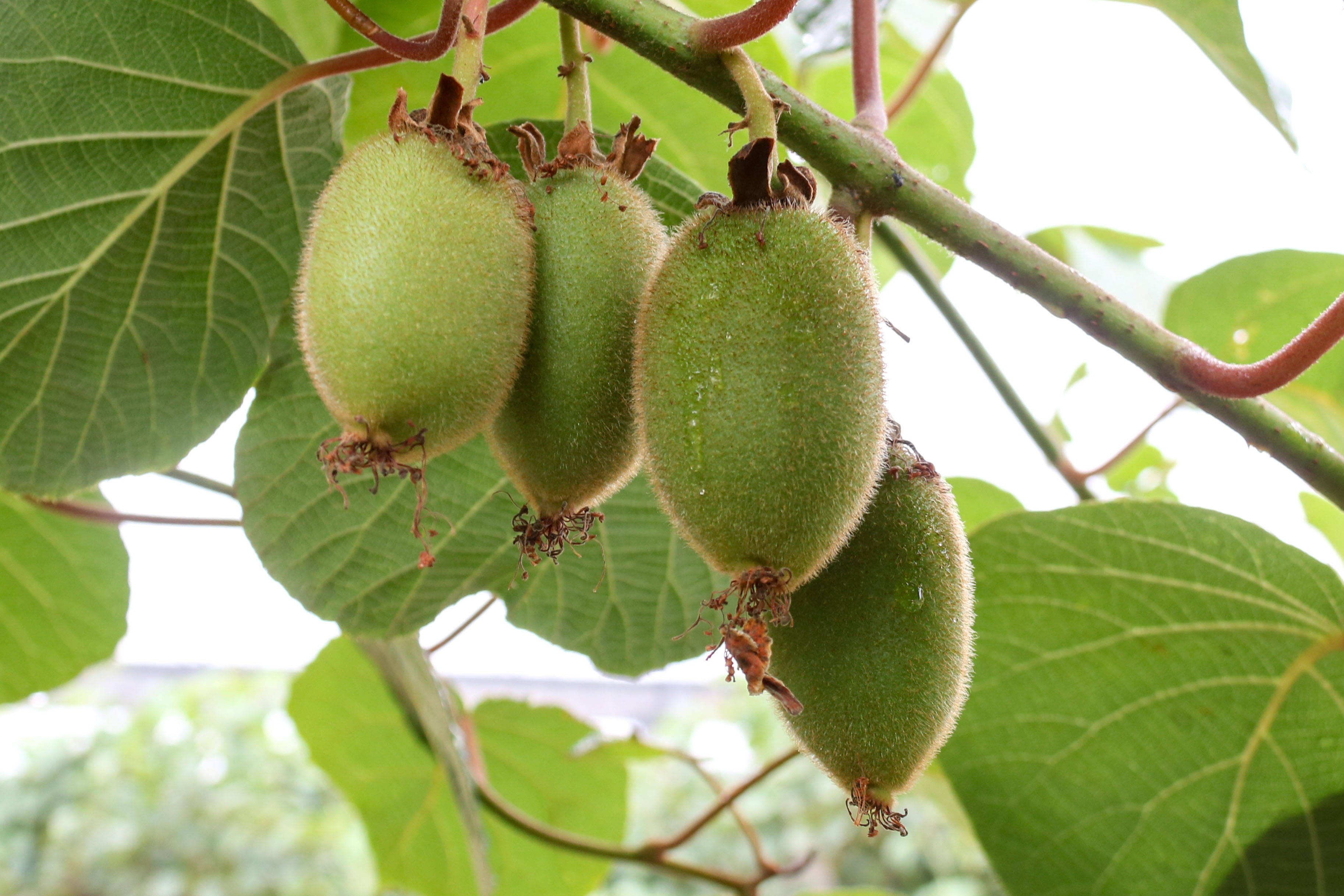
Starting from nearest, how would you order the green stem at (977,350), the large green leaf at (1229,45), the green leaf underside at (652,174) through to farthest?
1. the green leaf underside at (652,174)
2. the large green leaf at (1229,45)
3. the green stem at (977,350)

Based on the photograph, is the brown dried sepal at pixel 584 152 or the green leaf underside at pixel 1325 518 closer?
the brown dried sepal at pixel 584 152

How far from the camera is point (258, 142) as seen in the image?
1136mm

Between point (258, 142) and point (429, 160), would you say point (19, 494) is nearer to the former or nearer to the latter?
point (258, 142)

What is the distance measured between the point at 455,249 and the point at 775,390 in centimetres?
23

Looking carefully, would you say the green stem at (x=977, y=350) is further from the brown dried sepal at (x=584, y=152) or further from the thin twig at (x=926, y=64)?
the brown dried sepal at (x=584, y=152)

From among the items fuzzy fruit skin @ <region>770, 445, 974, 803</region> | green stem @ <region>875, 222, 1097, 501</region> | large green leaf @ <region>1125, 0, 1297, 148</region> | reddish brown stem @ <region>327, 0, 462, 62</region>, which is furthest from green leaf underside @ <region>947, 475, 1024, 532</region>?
reddish brown stem @ <region>327, 0, 462, 62</region>

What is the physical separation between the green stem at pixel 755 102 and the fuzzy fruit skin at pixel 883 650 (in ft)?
0.93

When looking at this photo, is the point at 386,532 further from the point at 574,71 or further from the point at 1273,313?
the point at 1273,313

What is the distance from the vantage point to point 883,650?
78 centimetres

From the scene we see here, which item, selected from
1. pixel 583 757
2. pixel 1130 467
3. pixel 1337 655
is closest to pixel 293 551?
pixel 583 757

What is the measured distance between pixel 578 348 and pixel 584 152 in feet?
0.58

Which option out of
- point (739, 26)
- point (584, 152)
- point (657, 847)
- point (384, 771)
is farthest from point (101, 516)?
point (739, 26)

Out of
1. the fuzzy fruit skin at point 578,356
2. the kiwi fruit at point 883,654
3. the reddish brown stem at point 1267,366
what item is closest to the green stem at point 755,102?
the fuzzy fruit skin at point 578,356

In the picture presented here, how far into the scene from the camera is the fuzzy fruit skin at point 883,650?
0.78 metres
